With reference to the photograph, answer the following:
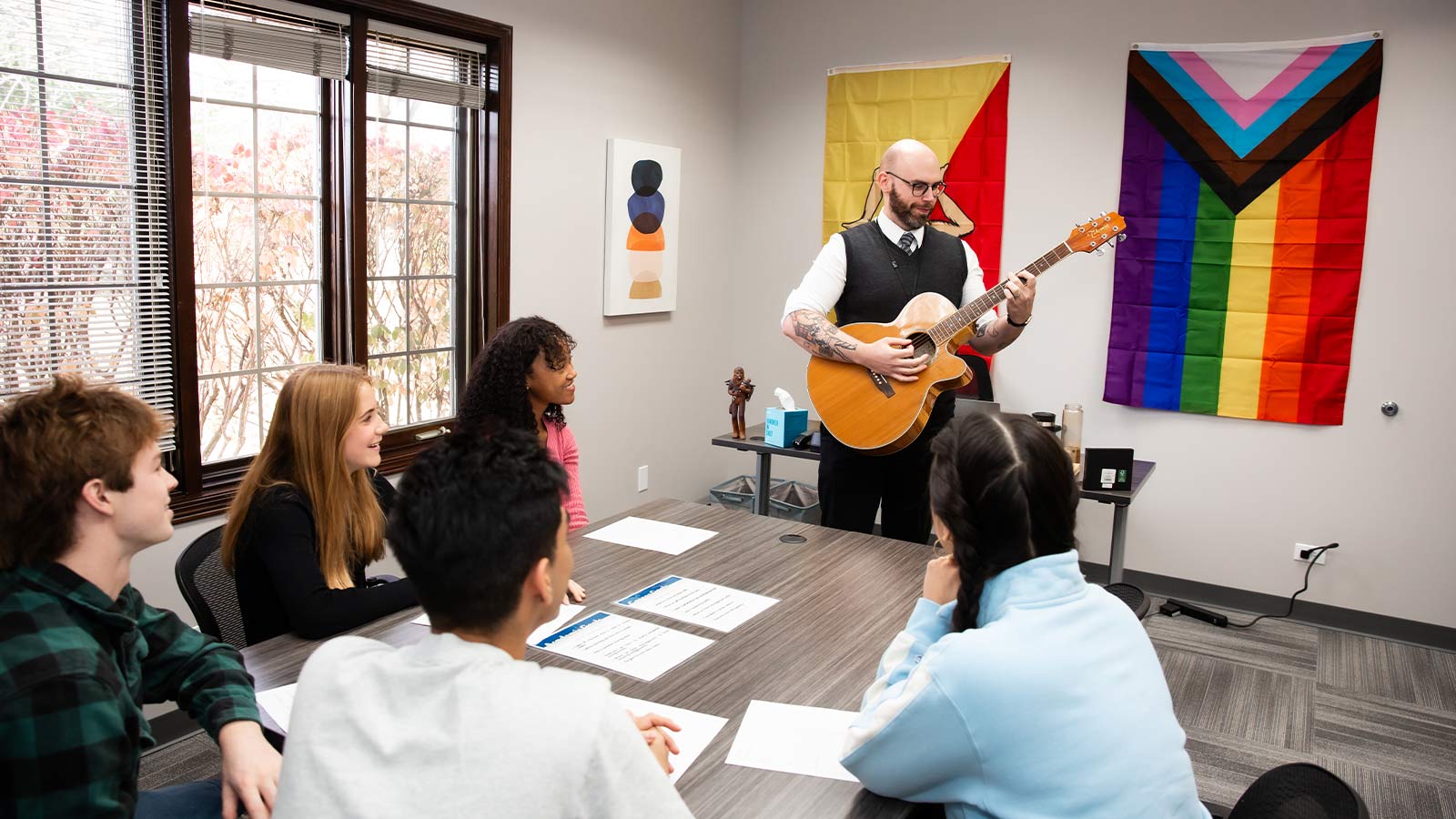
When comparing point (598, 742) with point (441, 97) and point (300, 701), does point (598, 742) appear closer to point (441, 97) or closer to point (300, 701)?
point (300, 701)

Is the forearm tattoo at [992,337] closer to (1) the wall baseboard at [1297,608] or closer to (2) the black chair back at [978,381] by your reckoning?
(2) the black chair back at [978,381]

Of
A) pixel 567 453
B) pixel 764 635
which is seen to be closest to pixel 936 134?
pixel 567 453

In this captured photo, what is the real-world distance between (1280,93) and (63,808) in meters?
4.44

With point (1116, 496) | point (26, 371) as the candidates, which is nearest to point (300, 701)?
point (26, 371)

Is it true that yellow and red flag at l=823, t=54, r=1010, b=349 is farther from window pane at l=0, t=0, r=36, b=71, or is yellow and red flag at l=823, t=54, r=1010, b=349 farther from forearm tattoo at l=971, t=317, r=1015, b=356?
window pane at l=0, t=0, r=36, b=71

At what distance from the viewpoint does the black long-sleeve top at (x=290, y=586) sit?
1.83 m

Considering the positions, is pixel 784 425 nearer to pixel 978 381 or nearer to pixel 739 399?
pixel 739 399

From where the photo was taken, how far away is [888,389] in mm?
3172

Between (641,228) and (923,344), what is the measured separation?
6.14ft

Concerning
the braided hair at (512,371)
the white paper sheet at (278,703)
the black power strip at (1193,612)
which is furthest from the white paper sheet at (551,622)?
the black power strip at (1193,612)

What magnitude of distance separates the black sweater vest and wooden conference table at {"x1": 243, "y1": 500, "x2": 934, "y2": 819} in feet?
3.06

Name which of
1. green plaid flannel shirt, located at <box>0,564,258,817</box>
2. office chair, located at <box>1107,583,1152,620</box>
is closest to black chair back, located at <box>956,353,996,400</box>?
office chair, located at <box>1107,583,1152,620</box>

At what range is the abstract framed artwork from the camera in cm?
450

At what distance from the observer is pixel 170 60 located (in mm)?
2850
